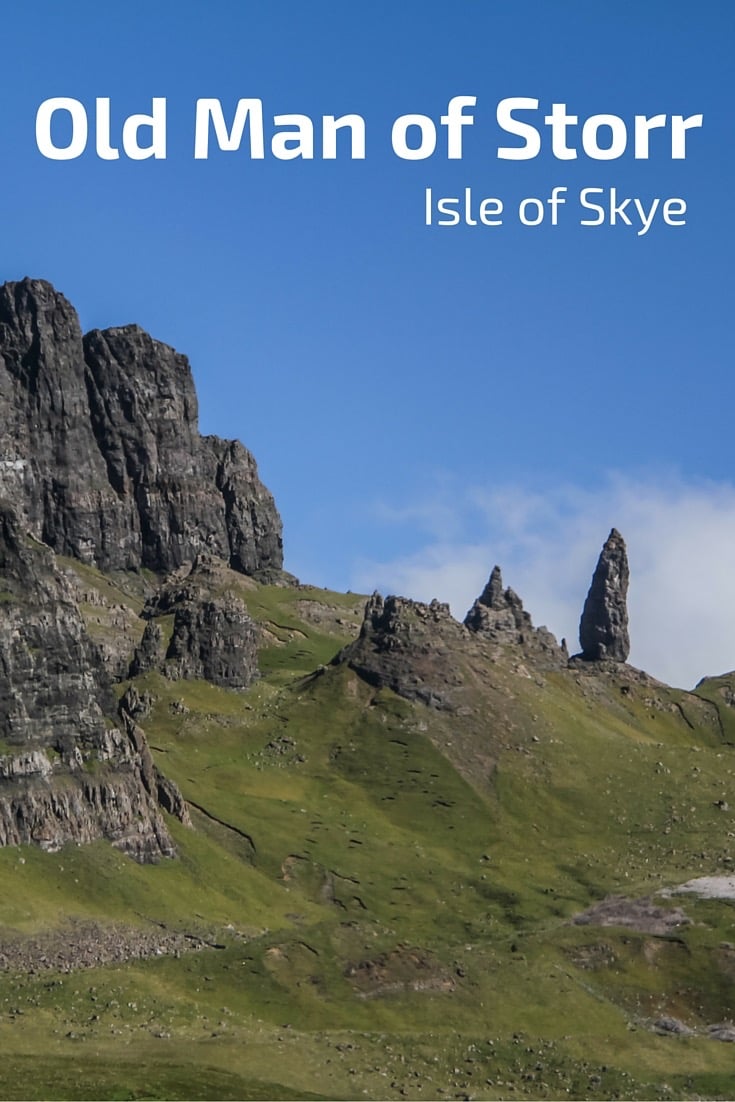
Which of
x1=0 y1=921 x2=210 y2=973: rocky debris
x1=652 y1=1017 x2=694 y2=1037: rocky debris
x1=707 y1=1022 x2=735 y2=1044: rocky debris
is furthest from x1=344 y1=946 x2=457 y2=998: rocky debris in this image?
x1=707 y1=1022 x2=735 y2=1044: rocky debris

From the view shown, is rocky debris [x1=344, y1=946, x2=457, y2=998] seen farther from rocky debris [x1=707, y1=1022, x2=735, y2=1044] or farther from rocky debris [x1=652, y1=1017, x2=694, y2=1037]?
rocky debris [x1=707, y1=1022, x2=735, y2=1044]

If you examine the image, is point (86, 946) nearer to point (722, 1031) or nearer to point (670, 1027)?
point (670, 1027)

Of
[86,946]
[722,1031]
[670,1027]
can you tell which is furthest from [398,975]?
[722,1031]

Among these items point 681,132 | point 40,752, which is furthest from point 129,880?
point 681,132

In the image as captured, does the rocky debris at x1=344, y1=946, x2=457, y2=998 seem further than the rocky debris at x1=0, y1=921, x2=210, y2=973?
Yes

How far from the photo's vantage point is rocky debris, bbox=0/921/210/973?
538 ft

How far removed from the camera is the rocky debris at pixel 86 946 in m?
164

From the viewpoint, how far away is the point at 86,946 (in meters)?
172

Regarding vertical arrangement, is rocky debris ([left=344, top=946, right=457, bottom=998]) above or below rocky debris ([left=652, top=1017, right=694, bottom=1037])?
above

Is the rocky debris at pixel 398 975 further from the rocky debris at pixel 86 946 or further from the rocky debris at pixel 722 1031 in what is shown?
the rocky debris at pixel 722 1031

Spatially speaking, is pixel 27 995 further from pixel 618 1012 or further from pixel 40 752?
pixel 618 1012

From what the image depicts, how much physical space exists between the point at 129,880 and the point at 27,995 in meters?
39.0

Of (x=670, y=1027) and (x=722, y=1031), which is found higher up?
(x=670, y=1027)

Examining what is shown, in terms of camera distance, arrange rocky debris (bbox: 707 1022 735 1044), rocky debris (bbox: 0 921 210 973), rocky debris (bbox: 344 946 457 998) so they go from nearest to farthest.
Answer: rocky debris (bbox: 0 921 210 973) → rocky debris (bbox: 707 1022 735 1044) → rocky debris (bbox: 344 946 457 998)
